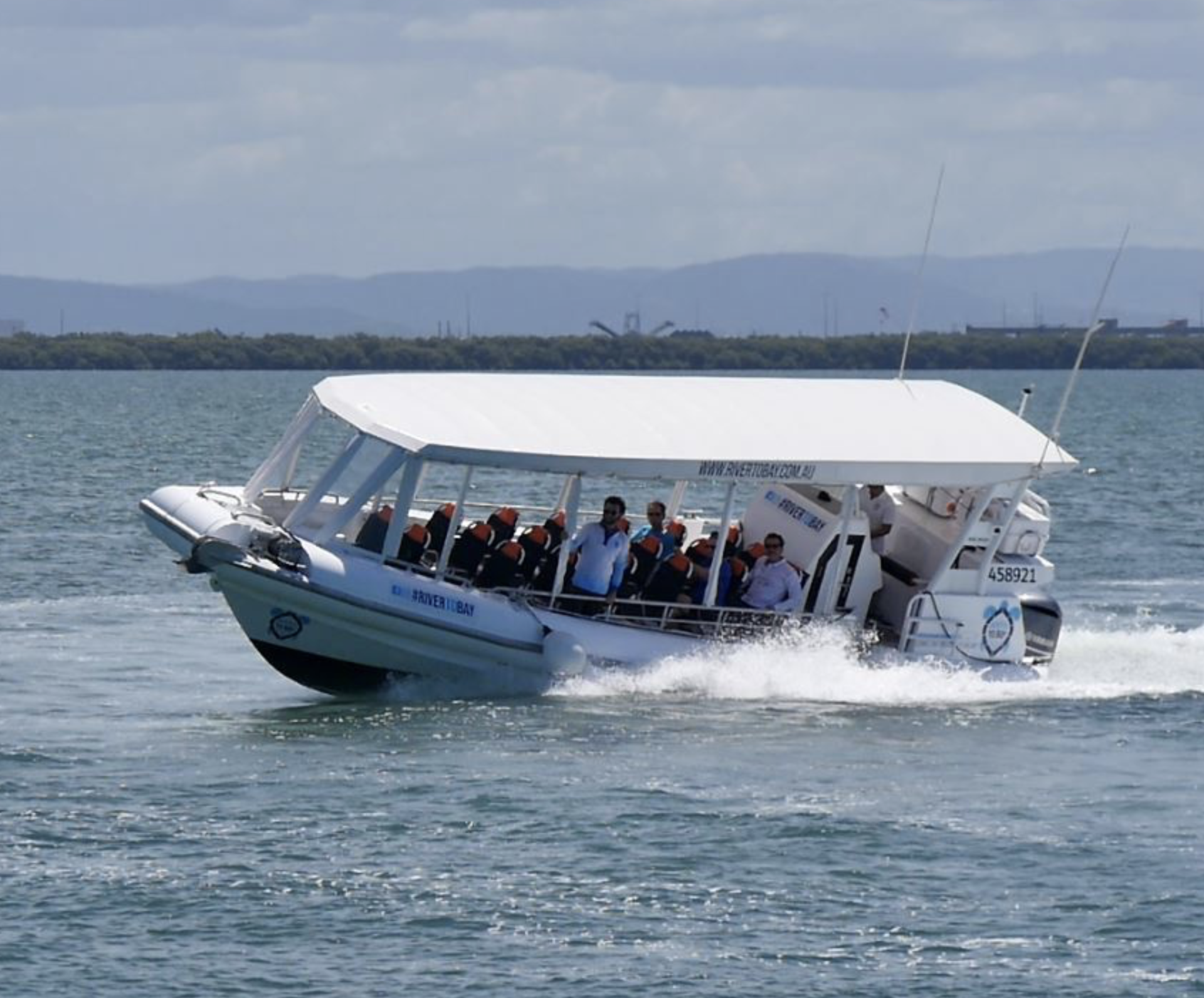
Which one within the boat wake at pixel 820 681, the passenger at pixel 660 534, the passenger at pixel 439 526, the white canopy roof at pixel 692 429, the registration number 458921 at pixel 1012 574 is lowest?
the boat wake at pixel 820 681

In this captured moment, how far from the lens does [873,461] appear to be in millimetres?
21906

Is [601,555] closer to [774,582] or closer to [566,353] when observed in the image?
[774,582]

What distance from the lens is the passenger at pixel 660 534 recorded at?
74.3ft

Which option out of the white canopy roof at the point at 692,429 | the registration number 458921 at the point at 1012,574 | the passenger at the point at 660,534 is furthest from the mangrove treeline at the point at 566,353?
the passenger at the point at 660,534

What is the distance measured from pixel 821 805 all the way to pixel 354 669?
4942 millimetres

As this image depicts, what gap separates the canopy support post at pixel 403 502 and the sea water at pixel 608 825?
1308 mm

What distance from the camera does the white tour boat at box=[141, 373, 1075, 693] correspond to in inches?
832

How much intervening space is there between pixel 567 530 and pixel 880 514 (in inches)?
136

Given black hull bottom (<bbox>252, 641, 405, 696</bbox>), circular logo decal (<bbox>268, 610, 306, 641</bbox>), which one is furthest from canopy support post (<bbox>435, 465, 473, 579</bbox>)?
circular logo decal (<bbox>268, 610, 306, 641</bbox>)

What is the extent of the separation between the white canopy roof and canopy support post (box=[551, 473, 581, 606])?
1.16 feet

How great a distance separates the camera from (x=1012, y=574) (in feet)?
74.8

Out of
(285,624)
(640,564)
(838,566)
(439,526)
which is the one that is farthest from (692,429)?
(285,624)

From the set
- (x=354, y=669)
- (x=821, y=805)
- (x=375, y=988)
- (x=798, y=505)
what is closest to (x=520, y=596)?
(x=354, y=669)

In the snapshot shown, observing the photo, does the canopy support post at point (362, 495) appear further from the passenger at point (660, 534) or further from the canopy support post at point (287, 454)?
the passenger at point (660, 534)
